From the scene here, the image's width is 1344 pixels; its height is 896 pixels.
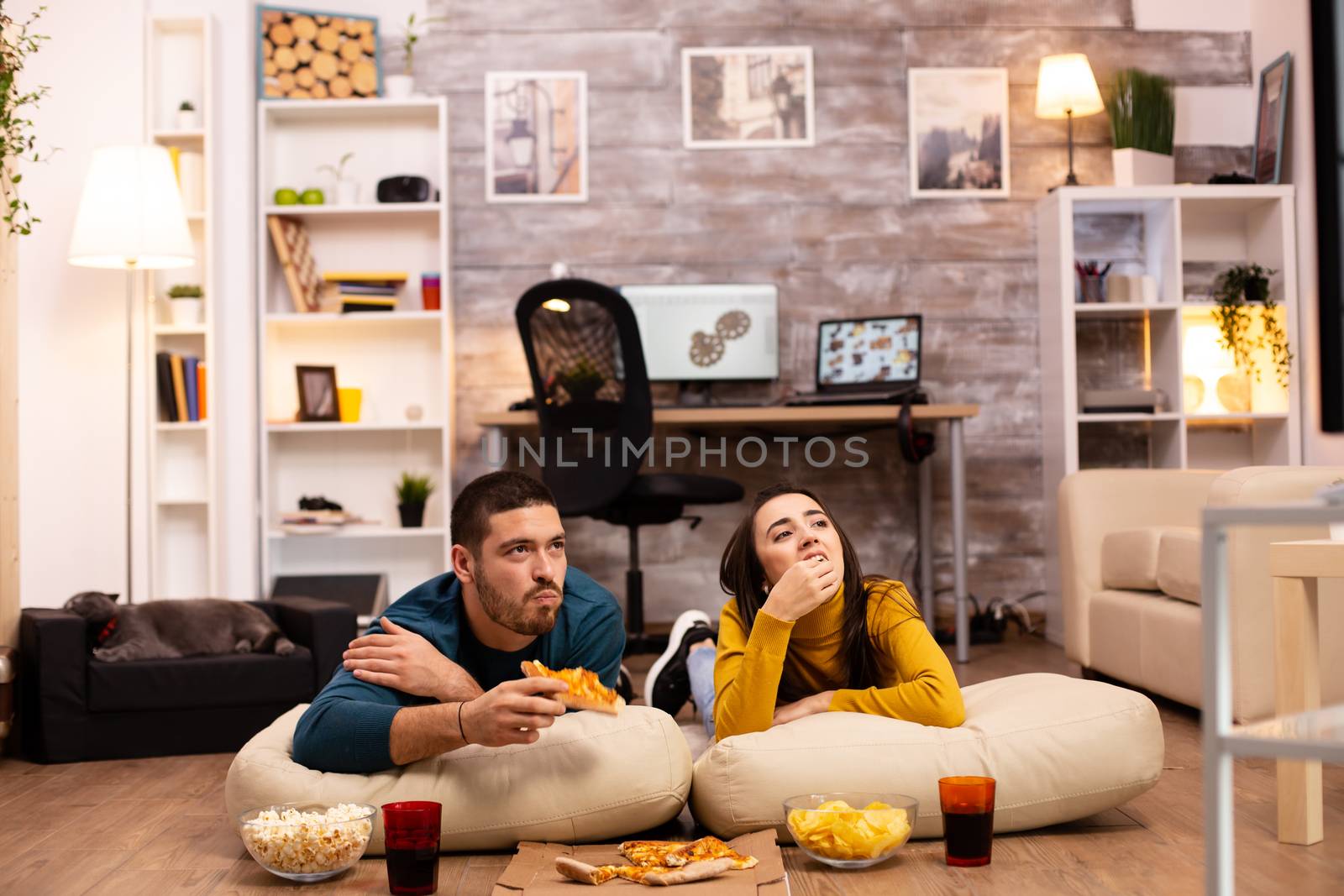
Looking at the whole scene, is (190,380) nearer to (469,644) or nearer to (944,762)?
(469,644)

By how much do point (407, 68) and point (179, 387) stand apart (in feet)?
5.11

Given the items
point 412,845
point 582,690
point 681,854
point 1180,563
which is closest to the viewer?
point 412,845

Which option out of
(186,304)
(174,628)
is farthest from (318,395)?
(174,628)

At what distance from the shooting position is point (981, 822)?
1869mm

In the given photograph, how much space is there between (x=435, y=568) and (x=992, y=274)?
253 cm

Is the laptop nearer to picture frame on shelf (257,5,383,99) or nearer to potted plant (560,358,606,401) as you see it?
potted plant (560,358,606,401)

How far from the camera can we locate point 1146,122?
16.3 ft

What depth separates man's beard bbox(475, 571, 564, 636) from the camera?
6.83 ft

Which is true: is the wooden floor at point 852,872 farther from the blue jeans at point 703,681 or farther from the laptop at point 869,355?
the laptop at point 869,355

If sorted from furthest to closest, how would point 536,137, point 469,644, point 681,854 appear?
point 536,137 → point 469,644 → point 681,854

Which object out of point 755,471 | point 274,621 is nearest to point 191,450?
point 274,621

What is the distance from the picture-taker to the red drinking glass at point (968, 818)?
185cm

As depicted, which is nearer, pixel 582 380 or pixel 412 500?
pixel 582 380

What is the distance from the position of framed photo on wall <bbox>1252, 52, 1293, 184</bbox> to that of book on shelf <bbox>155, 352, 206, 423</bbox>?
13.6 ft
